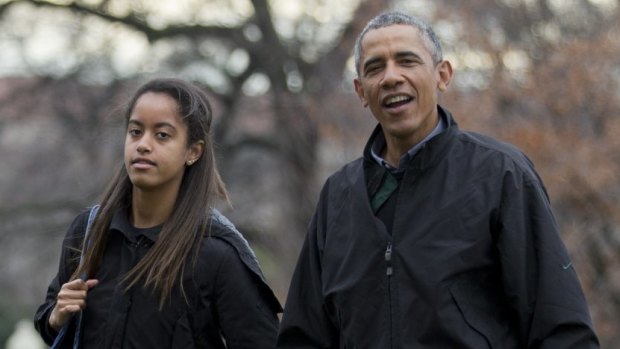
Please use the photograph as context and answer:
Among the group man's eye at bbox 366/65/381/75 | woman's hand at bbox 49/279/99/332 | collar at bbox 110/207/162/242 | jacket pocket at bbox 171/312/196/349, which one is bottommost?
jacket pocket at bbox 171/312/196/349

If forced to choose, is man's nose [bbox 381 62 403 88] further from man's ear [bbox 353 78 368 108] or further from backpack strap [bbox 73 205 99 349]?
backpack strap [bbox 73 205 99 349]

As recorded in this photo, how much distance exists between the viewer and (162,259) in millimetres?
4461

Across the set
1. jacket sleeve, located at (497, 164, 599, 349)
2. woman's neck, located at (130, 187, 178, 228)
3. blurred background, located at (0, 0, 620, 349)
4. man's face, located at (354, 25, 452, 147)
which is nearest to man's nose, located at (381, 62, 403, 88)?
man's face, located at (354, 25, 452, 147)

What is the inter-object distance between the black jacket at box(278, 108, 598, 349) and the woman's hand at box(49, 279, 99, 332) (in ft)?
2.97

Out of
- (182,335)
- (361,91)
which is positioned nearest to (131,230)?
(182,335)

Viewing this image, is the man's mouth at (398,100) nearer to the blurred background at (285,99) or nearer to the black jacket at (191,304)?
the black jacket at (191,304)

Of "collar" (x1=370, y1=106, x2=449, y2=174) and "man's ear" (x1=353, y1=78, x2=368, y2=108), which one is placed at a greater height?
"man's ear" (x1=353, y1=78, x2=368, y2=108)

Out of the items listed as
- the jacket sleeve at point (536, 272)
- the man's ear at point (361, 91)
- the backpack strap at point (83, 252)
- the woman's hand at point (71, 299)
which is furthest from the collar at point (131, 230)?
the jacket sleeve at point (536, 272)

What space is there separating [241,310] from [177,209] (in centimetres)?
45

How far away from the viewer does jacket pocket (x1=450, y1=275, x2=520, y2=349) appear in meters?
3.84

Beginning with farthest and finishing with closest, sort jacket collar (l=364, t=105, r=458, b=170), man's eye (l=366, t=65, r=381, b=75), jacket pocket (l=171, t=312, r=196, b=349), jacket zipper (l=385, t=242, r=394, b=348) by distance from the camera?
jacket pocket (l=171, t=312, r=196, b=349), man's eye (l=366, t=65, r=381, b=75), jacket collar (l=364, t=105, r=458, b=170), jacket zipper (l=385, t=242, r=394, b=348)

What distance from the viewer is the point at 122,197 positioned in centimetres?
472

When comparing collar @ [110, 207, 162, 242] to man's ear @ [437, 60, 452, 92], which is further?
collar @ [110, 207, 162, 242]

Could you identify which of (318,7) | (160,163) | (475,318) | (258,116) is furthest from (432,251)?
(258,116)
